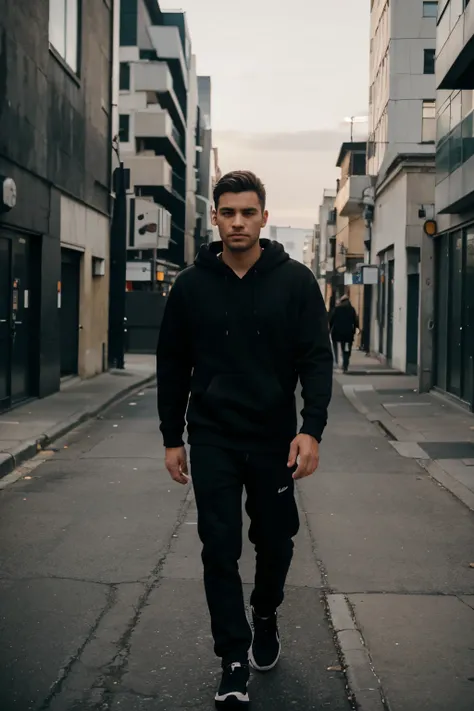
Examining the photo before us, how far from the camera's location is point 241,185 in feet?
13.1

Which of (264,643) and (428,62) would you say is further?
(428,62)

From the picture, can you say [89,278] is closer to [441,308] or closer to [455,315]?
[441,308]

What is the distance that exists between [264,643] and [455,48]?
44.7 ft

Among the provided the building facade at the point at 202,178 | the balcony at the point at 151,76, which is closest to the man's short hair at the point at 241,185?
the balcony at the point at 151,76

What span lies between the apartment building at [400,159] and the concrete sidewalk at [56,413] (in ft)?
24.3

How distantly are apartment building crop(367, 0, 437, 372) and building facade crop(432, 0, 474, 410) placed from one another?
5.65ft

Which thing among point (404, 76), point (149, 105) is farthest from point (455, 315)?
point (149, 105)

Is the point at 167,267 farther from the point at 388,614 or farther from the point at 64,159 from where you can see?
the point at 388,614

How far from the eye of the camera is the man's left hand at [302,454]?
3.93m

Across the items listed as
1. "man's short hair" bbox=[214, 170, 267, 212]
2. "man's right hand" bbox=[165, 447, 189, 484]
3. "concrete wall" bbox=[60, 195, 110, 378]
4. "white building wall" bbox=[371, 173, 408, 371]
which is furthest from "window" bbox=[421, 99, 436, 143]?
"man's right hand" bbox=[165, 447, 189, 484]

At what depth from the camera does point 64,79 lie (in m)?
18.7

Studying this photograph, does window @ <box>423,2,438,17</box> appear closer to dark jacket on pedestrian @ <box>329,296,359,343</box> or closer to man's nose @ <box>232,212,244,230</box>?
dark jacket on pedestrian @ <box>329,296,359,343</box>

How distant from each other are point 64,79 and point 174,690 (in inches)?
643

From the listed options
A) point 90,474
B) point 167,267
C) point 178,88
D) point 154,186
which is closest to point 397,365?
point 90,474
